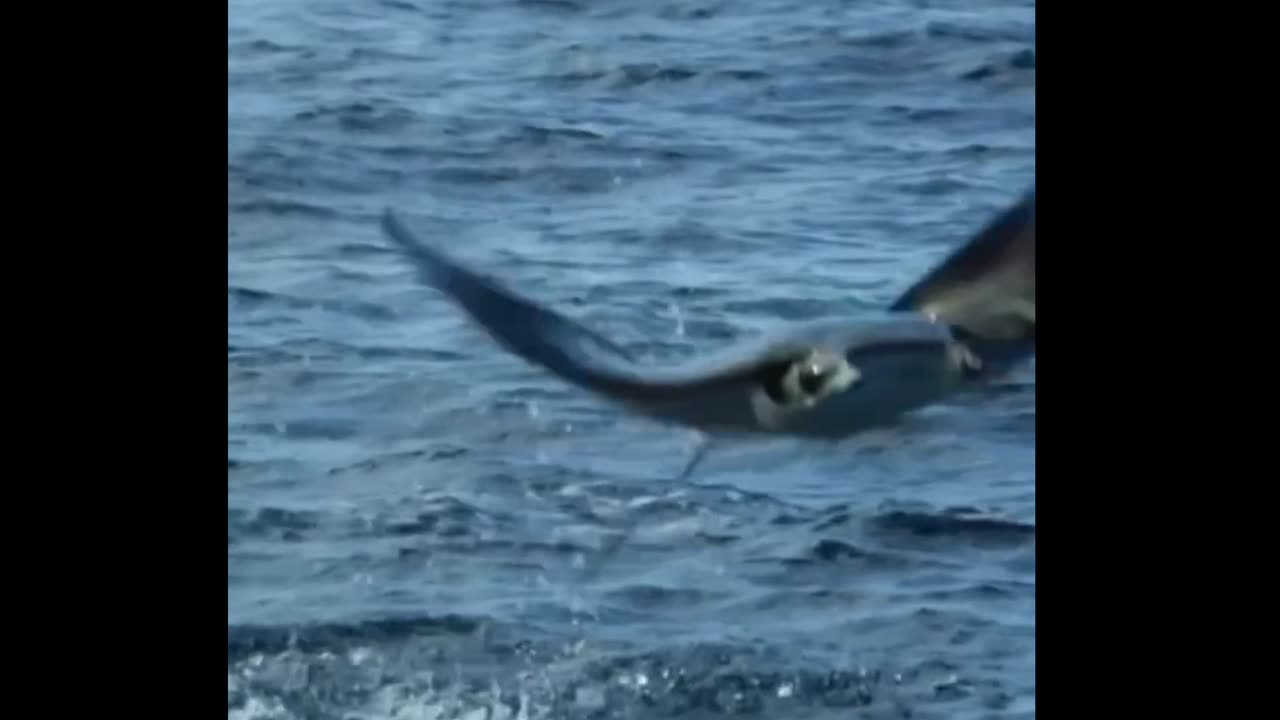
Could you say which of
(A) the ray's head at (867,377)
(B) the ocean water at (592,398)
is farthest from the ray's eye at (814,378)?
(B) the ocean water at (592,398)

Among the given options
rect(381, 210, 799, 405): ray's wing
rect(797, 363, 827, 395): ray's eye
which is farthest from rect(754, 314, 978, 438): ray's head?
rect(381, 210, 799, 405): ray's wing

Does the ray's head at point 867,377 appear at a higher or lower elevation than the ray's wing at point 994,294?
lower

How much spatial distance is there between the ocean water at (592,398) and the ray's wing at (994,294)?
0.26 feet

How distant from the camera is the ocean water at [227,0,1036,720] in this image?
5.59m

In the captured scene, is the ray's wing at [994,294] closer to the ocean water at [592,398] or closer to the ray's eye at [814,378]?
the ocean water at [592,398]

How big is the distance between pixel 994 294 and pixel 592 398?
0.92 m

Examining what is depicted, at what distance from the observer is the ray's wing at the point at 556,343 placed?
18.3ft

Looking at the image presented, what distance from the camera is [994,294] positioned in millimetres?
5504

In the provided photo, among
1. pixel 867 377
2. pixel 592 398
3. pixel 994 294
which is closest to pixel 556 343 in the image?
pixel 592 398

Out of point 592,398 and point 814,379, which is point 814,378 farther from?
point 592,398

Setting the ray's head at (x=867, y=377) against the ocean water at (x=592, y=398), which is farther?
the ocean water at (x=592, y=398)
